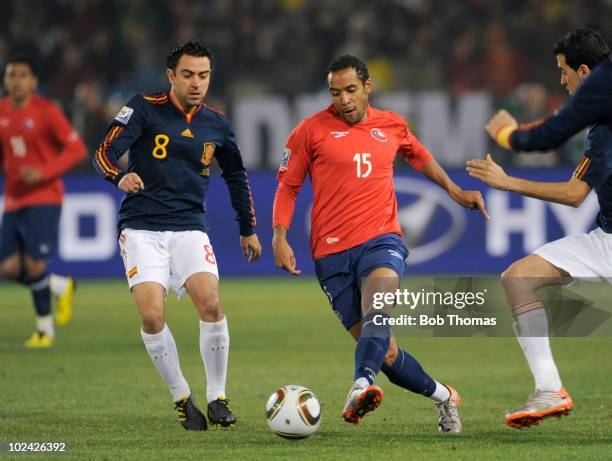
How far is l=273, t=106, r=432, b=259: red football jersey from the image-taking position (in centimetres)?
674

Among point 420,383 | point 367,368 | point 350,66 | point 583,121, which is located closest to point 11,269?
point 350,66

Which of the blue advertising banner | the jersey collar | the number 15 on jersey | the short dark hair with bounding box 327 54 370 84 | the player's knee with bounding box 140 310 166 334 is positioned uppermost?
the short dark hair with bounding box 327 54 370 84

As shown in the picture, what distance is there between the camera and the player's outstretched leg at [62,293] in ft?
40.0

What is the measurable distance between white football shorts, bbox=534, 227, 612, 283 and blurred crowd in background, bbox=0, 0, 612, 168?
11.2 m

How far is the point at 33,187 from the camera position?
11.2 metres

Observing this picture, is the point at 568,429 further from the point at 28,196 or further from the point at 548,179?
the point at 548,179

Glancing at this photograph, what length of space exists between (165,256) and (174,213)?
27 centimetres

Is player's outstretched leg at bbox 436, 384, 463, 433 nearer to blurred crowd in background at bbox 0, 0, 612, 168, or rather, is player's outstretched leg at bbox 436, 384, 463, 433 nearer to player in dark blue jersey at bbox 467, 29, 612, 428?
player in dark blue jersey at bbox 467, 29, 612, 428

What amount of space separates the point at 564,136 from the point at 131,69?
46.1 ft

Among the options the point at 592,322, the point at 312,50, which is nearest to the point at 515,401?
the point at 592,322

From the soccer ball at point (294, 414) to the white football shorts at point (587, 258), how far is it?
4.82 ft

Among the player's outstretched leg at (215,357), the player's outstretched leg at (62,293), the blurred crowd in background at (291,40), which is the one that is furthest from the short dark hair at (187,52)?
the blurred crowd in background at (291,40)

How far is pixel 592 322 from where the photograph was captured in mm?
7469

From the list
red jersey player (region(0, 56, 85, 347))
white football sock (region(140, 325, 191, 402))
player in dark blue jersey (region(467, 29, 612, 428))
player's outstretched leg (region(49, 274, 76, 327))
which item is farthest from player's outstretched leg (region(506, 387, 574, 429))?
player's outstretched leg (region(49, 274, 76, 327))
